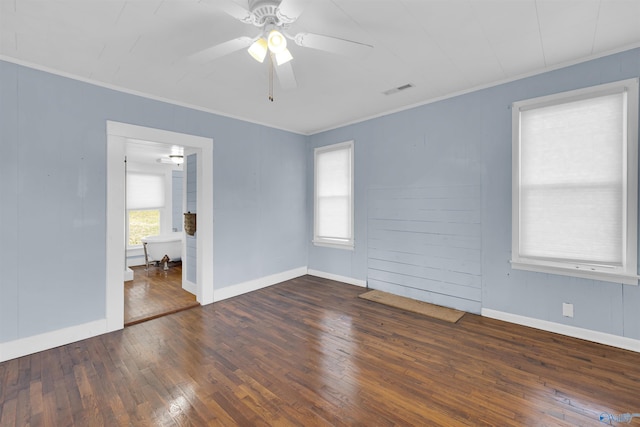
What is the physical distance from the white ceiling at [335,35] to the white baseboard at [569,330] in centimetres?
266

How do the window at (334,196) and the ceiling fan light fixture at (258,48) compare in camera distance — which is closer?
the ceiling fan light fixture at (258,48)

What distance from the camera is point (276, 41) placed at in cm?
179

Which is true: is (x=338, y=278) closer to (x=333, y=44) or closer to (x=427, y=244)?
(x=427, y=244)

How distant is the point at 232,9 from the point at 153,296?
165 inches

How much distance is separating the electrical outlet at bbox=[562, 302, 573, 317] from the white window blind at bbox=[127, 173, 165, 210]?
26.5ft

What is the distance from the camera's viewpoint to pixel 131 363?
252 cm

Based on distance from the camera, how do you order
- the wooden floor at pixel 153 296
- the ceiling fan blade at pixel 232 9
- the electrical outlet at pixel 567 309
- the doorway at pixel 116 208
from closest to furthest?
the ceiling fan blade at pixel 232 9 < the electrical outlet at pixel 567 309 < the doorway at pixel 116 208 < the wooden floor at pixel 153 296

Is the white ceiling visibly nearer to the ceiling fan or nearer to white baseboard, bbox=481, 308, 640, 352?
the ceiling fan

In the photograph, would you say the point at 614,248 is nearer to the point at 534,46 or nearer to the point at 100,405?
the point at 534,46

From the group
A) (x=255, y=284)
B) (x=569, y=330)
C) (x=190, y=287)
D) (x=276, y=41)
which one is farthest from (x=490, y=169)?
(x=190, y=287)

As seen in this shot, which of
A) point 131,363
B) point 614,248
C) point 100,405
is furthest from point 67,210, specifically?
point 614,248

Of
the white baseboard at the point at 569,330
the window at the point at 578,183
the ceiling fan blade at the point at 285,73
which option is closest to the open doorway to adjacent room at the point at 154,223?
the ceiling fan blade at the point at 285,73

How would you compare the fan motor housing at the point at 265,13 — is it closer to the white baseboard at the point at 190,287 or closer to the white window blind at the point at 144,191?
the white baseboard at the point at 190,287

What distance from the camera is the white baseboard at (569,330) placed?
260 cm
